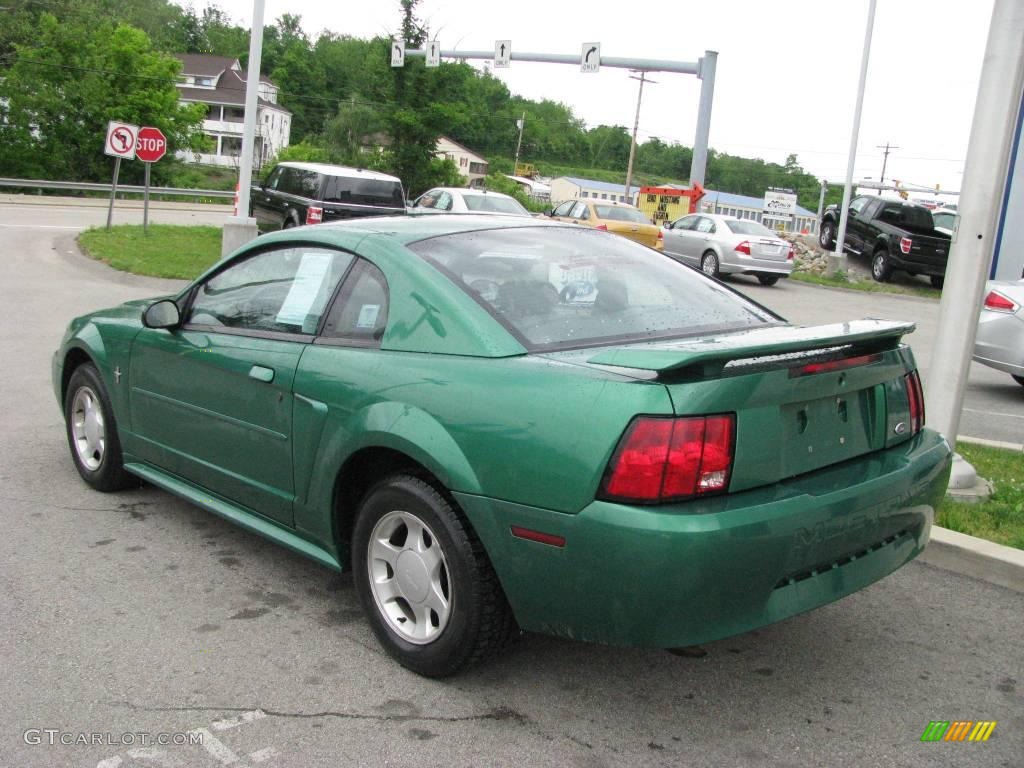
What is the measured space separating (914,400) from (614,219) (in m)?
21.0

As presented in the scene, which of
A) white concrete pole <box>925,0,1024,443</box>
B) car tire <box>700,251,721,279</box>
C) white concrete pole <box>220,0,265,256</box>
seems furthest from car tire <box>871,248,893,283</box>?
white concrete pole <box>925,0,1024,443</box>

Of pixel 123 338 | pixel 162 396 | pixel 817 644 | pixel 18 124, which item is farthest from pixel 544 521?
pixel 18 124

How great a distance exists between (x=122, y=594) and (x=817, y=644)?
9.16 feet

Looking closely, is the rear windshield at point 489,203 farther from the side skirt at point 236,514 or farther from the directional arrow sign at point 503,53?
the side skirt at point 236,514

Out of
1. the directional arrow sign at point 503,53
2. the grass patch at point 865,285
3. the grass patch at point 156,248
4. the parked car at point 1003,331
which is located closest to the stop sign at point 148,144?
the grass patch at point 156,248

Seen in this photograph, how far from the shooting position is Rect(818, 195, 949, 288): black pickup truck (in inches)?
916

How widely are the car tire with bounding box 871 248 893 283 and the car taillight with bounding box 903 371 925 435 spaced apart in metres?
21.9

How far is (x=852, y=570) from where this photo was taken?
3234mm

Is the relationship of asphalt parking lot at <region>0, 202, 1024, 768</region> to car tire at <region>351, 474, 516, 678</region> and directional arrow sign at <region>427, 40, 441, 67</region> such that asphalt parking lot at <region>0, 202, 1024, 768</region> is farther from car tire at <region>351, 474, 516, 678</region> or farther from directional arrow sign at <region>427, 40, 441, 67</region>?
directional arrow sign at <region>427, 40, 441, 67</region>

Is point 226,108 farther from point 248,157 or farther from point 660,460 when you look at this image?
point 660,460

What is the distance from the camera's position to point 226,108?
9844 cm

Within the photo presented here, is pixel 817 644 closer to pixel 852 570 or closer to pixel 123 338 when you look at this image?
pixel 852 570

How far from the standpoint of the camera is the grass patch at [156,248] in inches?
624

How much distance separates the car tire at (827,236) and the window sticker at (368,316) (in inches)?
1065
